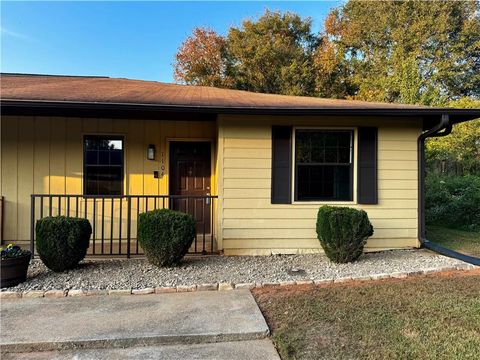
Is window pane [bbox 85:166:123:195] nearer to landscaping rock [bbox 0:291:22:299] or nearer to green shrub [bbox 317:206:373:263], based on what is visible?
landscaping rock [bbox 0:291:22:299]

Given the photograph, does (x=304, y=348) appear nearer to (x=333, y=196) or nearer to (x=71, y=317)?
(x=71, y=317)

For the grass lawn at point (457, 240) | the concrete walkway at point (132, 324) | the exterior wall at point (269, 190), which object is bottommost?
the concrete walkway at point (132, 324)

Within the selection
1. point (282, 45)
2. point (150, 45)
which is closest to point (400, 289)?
point (150, 45)

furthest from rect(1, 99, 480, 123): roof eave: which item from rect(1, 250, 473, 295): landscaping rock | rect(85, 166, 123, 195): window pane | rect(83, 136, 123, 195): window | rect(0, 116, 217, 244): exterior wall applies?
rect(1, 250, 473, 295): landscaping rock

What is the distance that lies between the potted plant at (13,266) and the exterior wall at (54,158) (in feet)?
7.87

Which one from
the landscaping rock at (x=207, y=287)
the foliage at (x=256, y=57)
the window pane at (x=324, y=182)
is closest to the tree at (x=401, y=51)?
the foliage at (x=256, y=57)

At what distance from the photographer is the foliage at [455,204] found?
31.5 feet

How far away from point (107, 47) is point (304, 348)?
45.5ft

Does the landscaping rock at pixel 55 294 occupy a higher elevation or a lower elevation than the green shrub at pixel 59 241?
lower

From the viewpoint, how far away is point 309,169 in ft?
20.0

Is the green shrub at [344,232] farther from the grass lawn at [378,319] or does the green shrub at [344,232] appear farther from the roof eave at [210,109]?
the roof eave at [210,109]

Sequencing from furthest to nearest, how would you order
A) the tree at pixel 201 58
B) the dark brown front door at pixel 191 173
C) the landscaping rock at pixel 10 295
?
the tree at pixel 201 58 → the dark brown front door at pixel 191 173 → the landscaping rock at pixel 10 295

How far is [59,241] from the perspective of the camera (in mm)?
4602

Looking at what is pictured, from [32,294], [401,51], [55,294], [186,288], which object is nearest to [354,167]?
[186,288]
